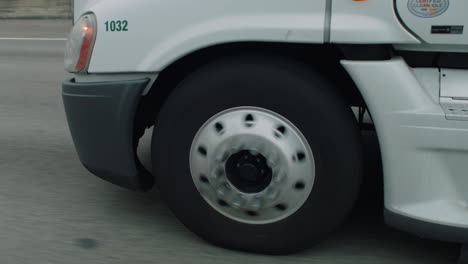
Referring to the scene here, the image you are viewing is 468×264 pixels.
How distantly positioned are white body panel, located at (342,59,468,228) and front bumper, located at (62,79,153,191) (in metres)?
1.06

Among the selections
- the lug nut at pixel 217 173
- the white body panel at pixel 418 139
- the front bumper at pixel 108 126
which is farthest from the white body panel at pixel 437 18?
the front bumper at pixel 108 126

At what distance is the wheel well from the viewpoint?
2.80m

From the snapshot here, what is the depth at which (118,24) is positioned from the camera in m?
2.88

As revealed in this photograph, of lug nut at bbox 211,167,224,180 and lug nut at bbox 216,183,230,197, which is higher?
lug nut at bbox 211,167,224,180

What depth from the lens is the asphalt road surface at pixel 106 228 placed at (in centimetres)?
301

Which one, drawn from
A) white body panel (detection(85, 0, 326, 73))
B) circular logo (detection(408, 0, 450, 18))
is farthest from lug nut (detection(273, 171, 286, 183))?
circular logo (detection(408, 0, 450, 18))

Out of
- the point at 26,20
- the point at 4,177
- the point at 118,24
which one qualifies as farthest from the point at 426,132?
the point at 26,20

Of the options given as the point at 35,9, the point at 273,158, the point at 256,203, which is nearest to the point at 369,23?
the point at 273,158

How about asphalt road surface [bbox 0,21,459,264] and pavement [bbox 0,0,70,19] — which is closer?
asphalt road surface [bbox 0,21,459,264]

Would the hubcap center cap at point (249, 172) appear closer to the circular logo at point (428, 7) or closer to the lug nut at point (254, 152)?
the lug nut at point (254, 152)

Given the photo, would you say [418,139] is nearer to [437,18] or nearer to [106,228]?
[437,18]

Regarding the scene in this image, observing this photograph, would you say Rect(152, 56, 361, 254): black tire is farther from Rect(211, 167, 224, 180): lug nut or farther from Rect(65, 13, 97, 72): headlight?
Rect(65, 13, 97, 72): headlight

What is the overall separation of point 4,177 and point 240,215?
2.07 meters

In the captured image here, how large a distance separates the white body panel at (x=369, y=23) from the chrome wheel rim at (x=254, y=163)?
0.48 meters
